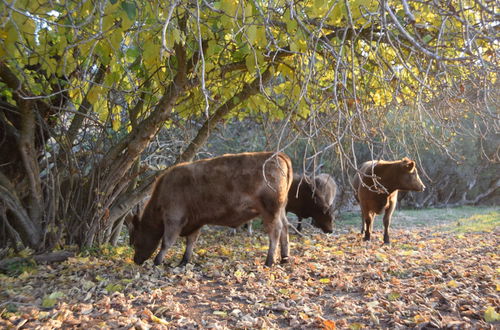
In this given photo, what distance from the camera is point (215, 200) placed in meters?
→ 6.26

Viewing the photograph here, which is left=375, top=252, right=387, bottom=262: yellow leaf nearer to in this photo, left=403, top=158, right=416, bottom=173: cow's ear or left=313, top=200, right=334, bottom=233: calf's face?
left=403, top=158, right=416, bottom=173: cow's ear

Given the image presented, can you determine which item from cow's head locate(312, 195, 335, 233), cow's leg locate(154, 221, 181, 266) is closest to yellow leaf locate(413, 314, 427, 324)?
cow's leg locate(154, 221, 181, 266)

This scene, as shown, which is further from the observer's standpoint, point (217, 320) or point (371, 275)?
point (371, 275)

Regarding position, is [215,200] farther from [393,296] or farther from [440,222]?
[440,222]

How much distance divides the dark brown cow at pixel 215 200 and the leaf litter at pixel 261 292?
0.39 meters

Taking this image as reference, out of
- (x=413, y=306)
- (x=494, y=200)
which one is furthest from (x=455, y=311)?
(x=494, y=200)

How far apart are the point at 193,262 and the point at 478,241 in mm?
5162

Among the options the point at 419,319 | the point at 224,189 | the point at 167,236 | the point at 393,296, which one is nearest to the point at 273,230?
the point at 224,189

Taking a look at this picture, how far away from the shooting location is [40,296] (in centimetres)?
438

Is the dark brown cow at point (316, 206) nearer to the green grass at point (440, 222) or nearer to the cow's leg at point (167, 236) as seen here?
the green grass at point (440, 222)

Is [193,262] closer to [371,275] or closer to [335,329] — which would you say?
[371,275]

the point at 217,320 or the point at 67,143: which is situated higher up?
the point at 67,143

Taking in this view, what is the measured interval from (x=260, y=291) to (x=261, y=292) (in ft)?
0.13

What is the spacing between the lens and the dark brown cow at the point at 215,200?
6.01 metres
